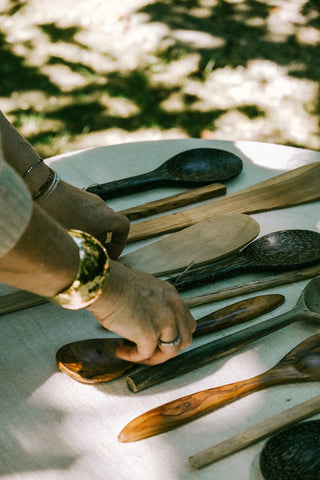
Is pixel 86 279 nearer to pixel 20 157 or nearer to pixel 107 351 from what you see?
pixel 107 351

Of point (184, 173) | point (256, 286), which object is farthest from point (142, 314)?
point (184, 173)

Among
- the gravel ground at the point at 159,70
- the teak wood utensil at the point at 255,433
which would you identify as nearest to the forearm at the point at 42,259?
the teak wood utensil at the point at 255,433

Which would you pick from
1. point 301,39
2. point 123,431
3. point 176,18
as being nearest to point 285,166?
point 123,431

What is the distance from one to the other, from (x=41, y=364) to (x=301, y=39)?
8.67ft

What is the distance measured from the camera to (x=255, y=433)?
656 millimetres

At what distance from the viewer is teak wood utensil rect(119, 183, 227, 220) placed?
1095mm

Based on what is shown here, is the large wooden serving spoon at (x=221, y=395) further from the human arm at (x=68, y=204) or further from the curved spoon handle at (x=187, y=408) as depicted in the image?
the human arm at (x=68, y=204)

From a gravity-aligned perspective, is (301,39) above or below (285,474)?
above

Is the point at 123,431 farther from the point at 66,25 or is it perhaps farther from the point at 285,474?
the point at 66,25

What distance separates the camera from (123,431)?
674mm

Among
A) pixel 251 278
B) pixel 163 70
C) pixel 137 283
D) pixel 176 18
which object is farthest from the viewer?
pixel 176 18

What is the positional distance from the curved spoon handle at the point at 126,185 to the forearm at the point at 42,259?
0.49m

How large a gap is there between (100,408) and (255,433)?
20cm

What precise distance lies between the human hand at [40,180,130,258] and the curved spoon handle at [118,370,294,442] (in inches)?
13.5
